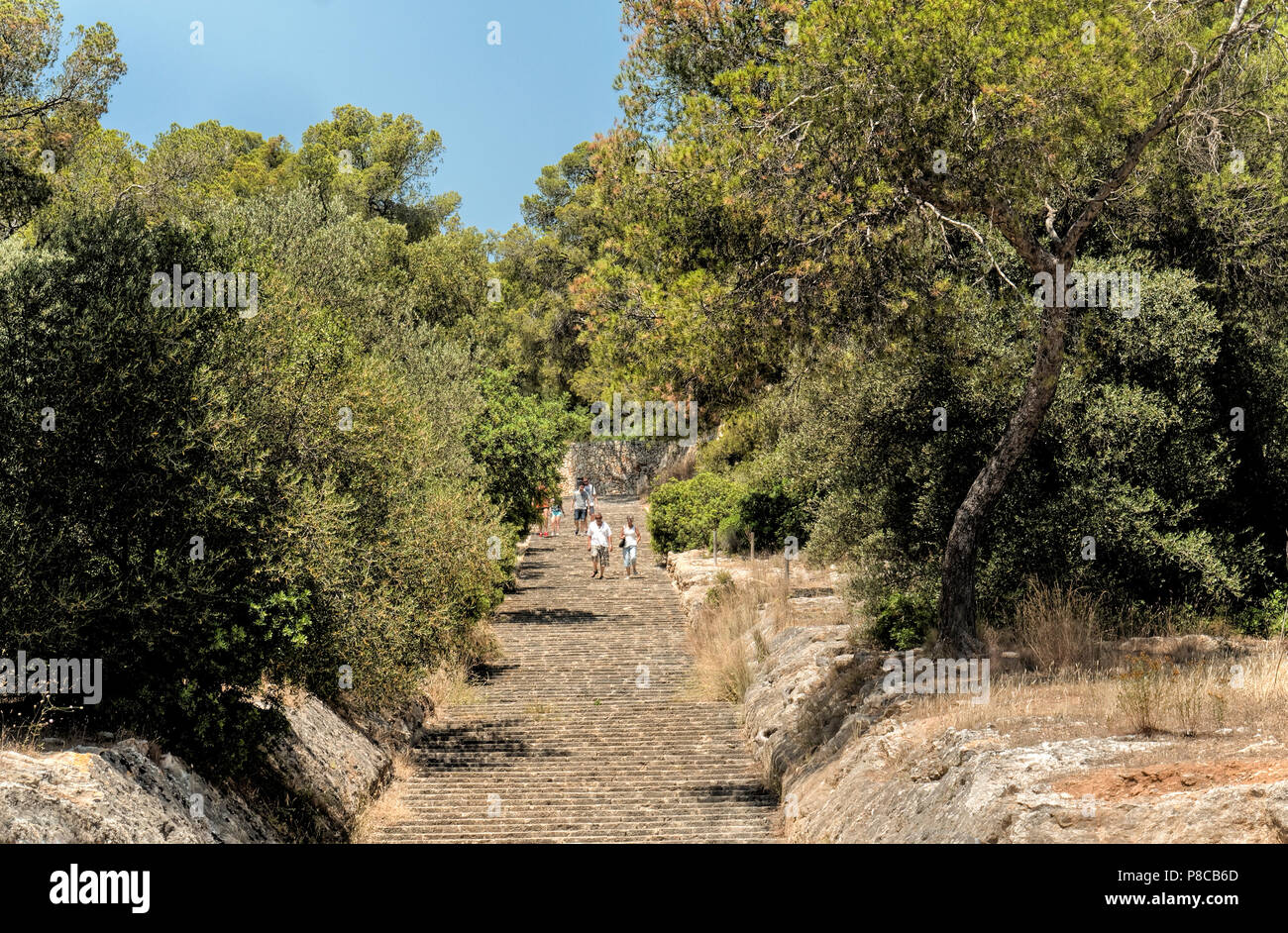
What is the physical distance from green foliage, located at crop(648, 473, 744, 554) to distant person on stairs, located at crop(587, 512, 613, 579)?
3388mm

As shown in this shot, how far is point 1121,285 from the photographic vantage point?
15.8 meters

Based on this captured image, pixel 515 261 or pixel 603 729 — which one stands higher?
pixel 515 261

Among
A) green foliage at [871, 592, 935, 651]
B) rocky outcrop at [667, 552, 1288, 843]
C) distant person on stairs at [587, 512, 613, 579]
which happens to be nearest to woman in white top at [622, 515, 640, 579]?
distant person on stairs at [587, 512, 613, 579]

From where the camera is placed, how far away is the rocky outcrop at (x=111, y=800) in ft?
23.7

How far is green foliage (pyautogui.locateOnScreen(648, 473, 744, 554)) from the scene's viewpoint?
115ft

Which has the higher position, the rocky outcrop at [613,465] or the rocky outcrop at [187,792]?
the rocky outcrop at [613,465]

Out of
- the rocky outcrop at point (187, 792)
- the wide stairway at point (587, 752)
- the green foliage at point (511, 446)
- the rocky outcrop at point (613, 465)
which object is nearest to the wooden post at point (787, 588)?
the wide stairway at point (587, 752)

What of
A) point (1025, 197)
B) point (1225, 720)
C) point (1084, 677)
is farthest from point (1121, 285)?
point (1225, 720)

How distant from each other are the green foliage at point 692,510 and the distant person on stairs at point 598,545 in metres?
3.39

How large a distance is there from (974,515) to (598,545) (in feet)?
65.3

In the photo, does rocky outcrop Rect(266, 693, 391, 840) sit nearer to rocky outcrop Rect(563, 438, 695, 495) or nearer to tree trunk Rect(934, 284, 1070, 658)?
tree trunk Rect(934, 284, 1070, 658)

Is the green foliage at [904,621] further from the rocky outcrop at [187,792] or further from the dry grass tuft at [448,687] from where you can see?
the dry grass tuft at [448,687]

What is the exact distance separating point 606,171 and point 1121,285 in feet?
25.7
